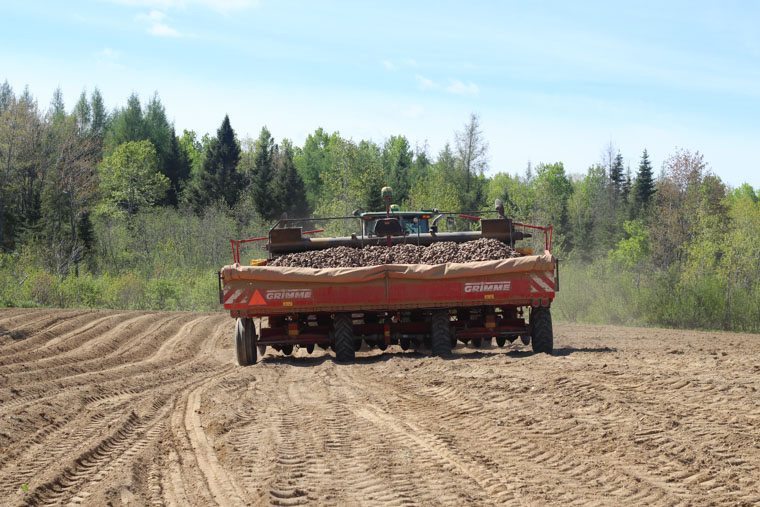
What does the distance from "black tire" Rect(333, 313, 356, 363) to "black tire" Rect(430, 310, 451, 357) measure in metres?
1.26

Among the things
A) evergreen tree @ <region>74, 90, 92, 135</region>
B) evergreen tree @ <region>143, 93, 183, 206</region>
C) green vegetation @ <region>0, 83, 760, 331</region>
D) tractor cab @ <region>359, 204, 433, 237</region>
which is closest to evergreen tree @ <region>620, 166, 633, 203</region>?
green vegetation @ <region>0, 83, 760, 331</region>

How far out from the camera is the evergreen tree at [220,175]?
7069cm

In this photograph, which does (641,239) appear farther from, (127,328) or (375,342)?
(375,342)

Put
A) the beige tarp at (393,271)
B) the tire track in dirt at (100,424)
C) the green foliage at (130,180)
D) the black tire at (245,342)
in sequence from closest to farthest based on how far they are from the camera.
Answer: the tire track in dirt at (100,424) < the beige tarp at (393,271) < the black tire at (245,342) < the green foliage at (130,180)

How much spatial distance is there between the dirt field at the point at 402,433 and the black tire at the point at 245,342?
126 cm

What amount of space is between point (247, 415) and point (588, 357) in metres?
5.13

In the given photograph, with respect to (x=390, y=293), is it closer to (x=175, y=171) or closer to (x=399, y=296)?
(x=399, y=296)

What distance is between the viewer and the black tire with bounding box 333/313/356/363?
13141 mm

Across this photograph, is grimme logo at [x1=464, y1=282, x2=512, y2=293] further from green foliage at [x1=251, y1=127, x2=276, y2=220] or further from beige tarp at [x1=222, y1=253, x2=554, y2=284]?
green foliage at [x1=251, y1=127, x2=276, y2=220]

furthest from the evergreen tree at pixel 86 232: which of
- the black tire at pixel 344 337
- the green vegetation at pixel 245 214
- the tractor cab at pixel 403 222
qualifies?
the black tire at pixel 344 337

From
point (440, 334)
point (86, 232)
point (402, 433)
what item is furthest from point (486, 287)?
Result: point (86, 232)

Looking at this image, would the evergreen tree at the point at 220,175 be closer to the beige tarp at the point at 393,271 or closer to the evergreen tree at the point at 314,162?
the evergreen tree at the point at 314,162

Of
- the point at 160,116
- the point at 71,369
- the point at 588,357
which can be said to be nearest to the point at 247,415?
the point at 588,357

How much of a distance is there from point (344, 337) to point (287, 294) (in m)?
1.12
